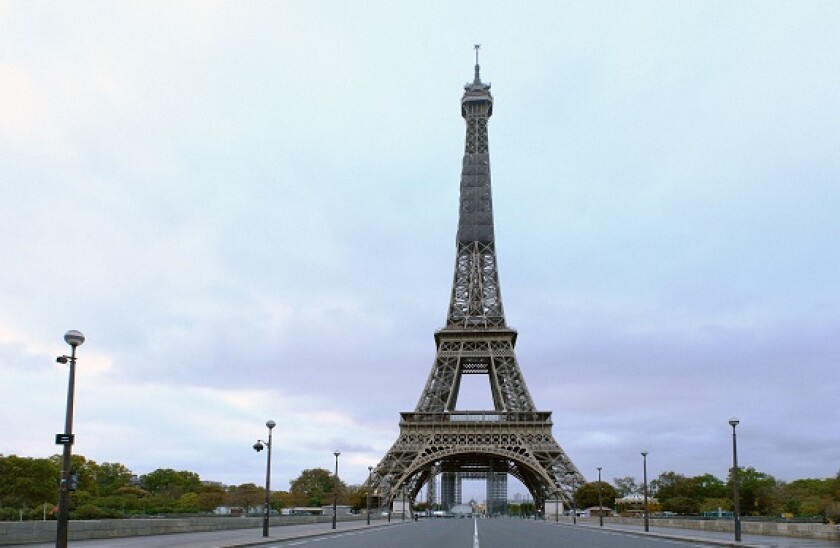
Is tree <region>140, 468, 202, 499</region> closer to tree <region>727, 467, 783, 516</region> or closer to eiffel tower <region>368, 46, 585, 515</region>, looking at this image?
eiffel tower <region>368, 46, 585, 515</region>

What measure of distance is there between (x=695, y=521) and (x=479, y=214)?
65765 mm

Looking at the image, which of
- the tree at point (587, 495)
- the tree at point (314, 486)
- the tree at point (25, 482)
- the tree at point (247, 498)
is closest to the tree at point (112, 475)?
the tree at point (247, 498)

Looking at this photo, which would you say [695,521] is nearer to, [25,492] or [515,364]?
[515,364]

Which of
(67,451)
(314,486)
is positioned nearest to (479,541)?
(67,451)

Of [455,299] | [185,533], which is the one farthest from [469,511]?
[185,533]

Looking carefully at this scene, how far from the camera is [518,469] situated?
99688mm

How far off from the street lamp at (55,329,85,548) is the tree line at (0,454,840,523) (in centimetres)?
3532

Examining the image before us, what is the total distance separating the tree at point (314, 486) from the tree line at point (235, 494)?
0.29 m

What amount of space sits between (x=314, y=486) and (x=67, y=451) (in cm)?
14513

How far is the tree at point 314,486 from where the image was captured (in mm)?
142950

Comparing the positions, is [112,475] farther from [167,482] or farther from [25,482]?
[25,482]

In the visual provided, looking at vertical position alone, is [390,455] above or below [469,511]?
above

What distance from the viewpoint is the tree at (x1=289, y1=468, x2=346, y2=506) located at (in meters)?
143

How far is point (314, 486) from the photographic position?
156 meters
